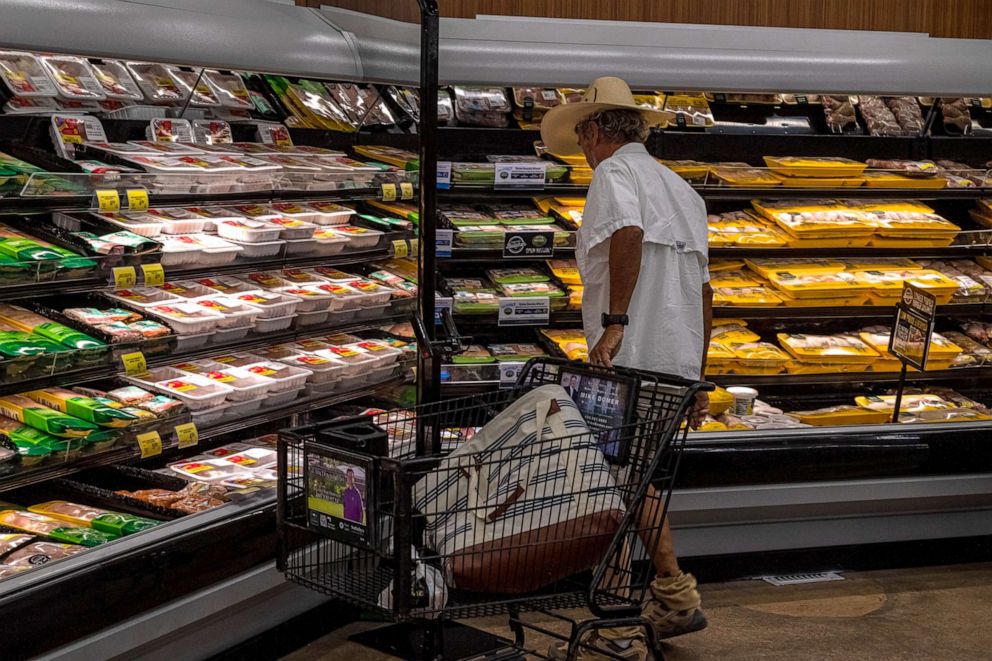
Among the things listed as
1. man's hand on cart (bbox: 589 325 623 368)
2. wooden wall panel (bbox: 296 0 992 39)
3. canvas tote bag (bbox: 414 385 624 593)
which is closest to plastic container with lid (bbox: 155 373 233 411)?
canvas tote bag (bbox: 414 385 624 593)

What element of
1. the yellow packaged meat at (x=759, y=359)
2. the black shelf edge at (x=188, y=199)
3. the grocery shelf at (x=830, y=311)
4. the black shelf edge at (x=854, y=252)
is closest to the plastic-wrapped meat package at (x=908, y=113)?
the black shelf edge at (x=854, y=252)

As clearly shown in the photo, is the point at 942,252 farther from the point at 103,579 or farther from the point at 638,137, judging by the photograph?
the point at 103,579

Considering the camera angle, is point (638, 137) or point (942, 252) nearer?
point (638, 137)

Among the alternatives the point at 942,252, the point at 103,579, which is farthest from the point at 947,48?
the point at 103,579

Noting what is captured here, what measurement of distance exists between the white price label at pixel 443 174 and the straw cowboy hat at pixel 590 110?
636 millimetres

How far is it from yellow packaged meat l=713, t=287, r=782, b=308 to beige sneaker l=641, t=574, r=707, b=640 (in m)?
1.60

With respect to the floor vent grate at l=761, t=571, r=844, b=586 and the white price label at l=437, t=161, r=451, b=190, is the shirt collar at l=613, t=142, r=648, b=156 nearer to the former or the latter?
the white price label at l=437, t=161, r=451, b=190

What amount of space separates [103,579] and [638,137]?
2.12 meters

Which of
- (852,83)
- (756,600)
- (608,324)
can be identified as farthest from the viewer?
(852,83)

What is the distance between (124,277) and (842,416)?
10.1 ft

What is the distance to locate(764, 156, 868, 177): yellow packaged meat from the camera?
16.6 feet

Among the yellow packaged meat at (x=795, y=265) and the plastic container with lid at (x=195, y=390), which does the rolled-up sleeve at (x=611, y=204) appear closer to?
the plastic container with lid at (x=195, y=390)

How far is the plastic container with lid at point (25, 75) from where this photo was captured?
127 inches

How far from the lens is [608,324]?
369cm
